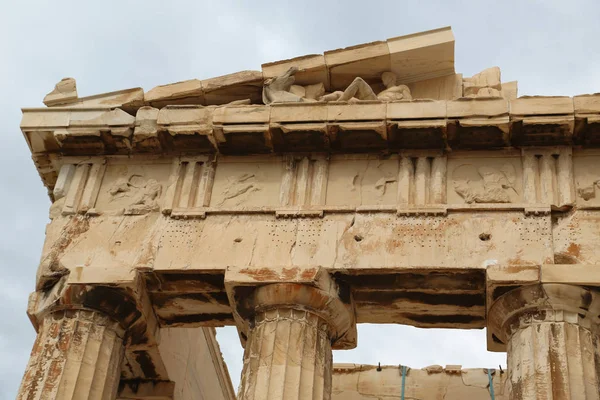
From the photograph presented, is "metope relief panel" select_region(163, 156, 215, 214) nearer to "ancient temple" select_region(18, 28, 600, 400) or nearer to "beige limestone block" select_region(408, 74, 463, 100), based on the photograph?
"ancient temple" select_region(18, 28, 600, 400)

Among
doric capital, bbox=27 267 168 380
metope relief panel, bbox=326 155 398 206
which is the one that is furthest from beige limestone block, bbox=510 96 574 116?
A: doric capital, bbox=27 267 168 380

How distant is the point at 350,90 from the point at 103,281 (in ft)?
13.8

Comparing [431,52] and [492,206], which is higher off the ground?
[431,52]

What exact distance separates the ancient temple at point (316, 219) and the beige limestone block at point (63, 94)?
0.03m

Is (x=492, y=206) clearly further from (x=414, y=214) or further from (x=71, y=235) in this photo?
(x=71, y=235)

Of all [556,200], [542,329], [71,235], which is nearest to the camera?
[542,329]

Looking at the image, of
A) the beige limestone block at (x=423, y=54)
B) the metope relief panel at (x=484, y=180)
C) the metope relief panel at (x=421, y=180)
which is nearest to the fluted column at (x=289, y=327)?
the metope relief panel at (x=421, y=180)

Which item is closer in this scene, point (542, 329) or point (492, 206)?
point (542, 329)

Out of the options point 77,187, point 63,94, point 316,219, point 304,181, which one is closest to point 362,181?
point 304,181

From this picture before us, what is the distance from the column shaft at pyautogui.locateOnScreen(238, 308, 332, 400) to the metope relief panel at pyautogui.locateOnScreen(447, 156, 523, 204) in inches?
98.0

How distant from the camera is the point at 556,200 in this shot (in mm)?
13945

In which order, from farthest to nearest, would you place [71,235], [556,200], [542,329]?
[71,235], [556,200], [542,329]

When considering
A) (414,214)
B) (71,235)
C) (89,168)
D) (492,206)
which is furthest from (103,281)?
(492,206)

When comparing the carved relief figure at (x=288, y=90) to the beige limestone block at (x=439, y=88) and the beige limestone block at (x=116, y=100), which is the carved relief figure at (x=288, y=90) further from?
the beige limestone block at (x=116, y=100)
